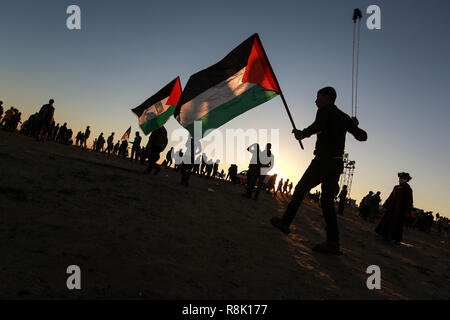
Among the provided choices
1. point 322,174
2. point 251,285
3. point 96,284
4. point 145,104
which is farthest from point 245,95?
point 145,104

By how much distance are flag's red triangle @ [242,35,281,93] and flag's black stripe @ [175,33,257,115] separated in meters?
0.10

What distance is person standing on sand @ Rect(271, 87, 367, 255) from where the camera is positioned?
361cm

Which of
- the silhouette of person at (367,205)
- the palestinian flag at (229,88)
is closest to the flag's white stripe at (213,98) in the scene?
the palestinian flag at (229,88)

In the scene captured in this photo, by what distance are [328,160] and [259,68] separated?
97.5 inches

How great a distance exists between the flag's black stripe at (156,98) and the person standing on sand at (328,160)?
7112mm

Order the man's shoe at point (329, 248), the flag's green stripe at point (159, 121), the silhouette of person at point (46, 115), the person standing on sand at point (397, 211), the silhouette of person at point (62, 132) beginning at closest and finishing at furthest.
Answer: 1. the man's shoe at point (329, 248)
2. the person standing on sand at point (397, 211)
3. the flag's green stripe at point (159, 121)
4. the silhouette of person at point (46, 115)
5. the silhouette of person at point (62, 132)

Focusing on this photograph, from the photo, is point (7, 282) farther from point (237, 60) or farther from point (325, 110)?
point (237, 60)

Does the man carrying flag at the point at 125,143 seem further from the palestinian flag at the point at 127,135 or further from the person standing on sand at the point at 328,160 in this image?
the person standing on sand at the point at 328,160

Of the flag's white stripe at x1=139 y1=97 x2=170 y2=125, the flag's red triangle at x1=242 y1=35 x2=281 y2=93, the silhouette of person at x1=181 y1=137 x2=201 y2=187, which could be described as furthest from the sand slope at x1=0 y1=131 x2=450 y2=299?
the flag's white stripe at x1=139 y1=97 x2=170 y2=125

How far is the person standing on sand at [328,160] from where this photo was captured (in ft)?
11.8

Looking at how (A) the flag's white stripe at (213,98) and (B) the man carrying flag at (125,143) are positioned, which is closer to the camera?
(A) the flag's white stripe at (213,98)

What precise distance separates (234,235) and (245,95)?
290cm

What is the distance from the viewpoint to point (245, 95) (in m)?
5.31
